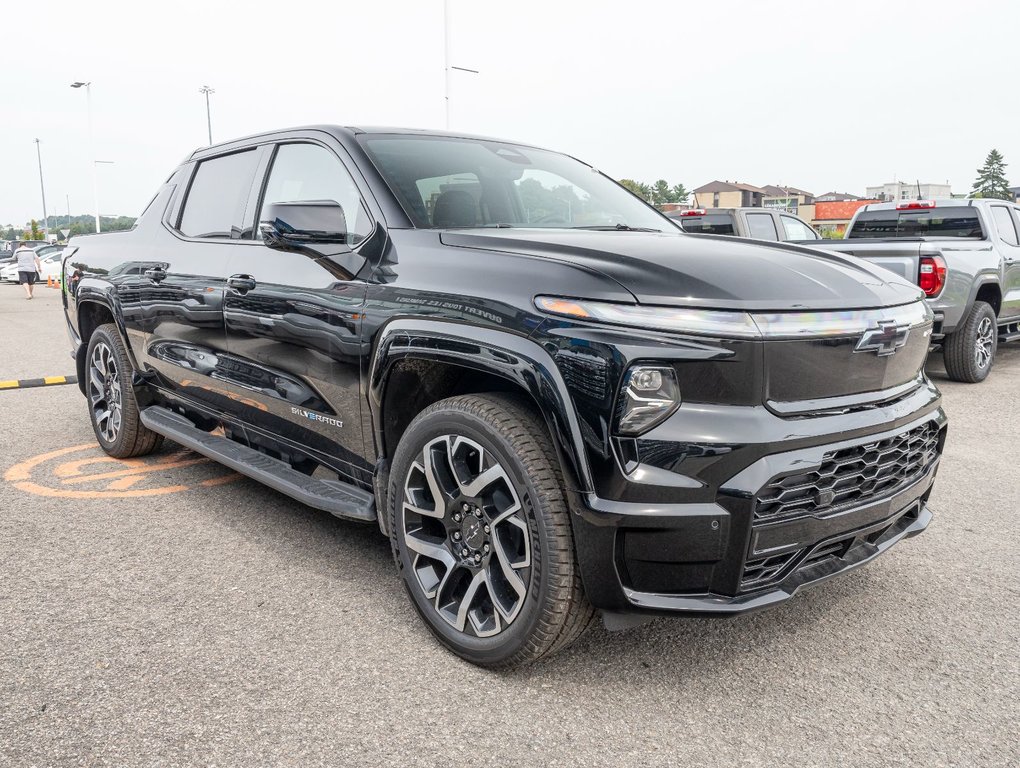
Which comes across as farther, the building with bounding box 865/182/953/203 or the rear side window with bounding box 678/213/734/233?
the building with bounding box 865/182/953/203

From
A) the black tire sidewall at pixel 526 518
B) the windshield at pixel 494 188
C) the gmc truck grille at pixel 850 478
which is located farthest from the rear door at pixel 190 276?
the gmc truck grille at pixel 850 478

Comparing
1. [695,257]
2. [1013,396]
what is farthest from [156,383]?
[1013,396]

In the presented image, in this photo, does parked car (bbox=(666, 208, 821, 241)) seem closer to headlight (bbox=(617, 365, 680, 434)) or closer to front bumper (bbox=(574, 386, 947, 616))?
front bumper (bbox=(574, 386, 947, 616))

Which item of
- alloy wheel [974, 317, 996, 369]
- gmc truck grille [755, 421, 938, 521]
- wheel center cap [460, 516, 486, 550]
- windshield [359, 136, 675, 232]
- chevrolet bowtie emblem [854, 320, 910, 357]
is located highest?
windshield [359, 136, 675, 232]

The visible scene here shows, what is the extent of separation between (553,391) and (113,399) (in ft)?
12.5

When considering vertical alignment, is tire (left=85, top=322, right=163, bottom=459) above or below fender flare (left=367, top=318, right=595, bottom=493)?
below

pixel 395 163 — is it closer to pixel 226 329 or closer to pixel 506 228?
pixel 506 228

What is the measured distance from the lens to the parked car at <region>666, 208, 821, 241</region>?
40.7 feet

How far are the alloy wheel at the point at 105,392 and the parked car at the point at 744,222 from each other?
866 centimetres

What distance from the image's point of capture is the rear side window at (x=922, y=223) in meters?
8.92

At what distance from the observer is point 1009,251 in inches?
345

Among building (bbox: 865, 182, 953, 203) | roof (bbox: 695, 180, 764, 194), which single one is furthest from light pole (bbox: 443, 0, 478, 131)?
roof (bbox: 695, 180, 764, 194)

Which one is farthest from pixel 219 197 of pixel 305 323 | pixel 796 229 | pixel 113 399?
pixel 796 229

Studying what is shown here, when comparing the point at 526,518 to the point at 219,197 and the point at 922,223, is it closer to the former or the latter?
the point at 219,197
